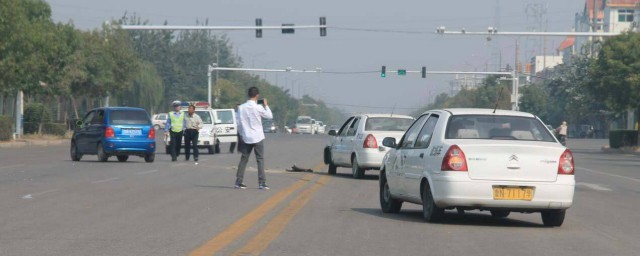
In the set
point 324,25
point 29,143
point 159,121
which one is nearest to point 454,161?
point 324,25

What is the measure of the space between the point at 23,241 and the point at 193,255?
206 cm

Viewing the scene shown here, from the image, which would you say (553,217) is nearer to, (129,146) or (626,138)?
(129,146)

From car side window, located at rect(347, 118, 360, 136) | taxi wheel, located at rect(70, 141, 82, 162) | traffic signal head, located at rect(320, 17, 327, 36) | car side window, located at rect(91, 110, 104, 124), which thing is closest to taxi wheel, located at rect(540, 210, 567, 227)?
car side window, located at rect(347, 118, 360, 136)

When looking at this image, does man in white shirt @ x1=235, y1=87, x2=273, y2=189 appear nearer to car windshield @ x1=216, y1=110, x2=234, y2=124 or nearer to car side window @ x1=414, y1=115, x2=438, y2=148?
car side window @ x1=414, y1=115, x2=438, y2=148

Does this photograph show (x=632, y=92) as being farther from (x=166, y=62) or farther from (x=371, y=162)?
(x=166, y=62)

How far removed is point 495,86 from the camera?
113 meters

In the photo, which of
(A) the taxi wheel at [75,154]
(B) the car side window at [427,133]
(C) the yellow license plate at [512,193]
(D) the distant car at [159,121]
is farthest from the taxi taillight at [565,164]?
(D) the distant car at [159,121]

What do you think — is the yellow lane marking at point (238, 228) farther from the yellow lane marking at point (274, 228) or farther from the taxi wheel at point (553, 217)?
the taxi wheel at point (553, 217)

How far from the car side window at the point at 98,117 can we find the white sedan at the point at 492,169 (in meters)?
19.9

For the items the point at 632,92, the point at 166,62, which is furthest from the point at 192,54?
the point at 632,92

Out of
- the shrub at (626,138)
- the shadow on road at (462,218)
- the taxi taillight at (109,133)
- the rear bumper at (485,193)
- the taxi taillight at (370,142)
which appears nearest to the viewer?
→ the rear bumper at (485,193)

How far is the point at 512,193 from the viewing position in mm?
13773

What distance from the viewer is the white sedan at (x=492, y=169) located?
45.0ft

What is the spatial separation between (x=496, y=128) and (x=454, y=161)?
1.08m
